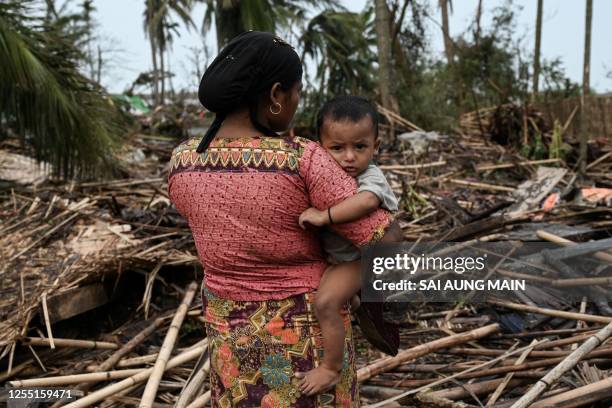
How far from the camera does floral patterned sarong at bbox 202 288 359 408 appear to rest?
1.55 m

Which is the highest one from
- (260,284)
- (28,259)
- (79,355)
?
(260,284)

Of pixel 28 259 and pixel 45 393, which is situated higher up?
pixel 28 259

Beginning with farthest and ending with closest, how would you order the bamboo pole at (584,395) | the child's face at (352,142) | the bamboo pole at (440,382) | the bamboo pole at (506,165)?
the bamboo pole at (506,165)
the bamboo pole at (440,382)
the bamboo pole at (584,395)
the child's face at (352,142)

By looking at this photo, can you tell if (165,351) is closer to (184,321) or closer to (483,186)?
(184,321)

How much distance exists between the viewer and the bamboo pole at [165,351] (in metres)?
2.75

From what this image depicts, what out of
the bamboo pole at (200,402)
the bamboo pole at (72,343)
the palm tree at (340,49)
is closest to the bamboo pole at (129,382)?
the bamboo pole at (200,402)

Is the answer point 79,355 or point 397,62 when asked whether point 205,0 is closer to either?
point 397,62

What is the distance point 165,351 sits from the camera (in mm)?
3170

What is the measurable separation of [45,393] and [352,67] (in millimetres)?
16154

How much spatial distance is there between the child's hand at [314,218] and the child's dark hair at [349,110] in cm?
42

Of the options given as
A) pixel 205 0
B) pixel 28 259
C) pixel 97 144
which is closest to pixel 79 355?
pixel 28 259

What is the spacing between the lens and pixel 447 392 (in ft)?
9.18

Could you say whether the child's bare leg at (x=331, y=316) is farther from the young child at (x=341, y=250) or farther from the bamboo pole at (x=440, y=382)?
the bamboo pole at (x=440, y=382)

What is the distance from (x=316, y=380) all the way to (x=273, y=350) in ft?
0.44
